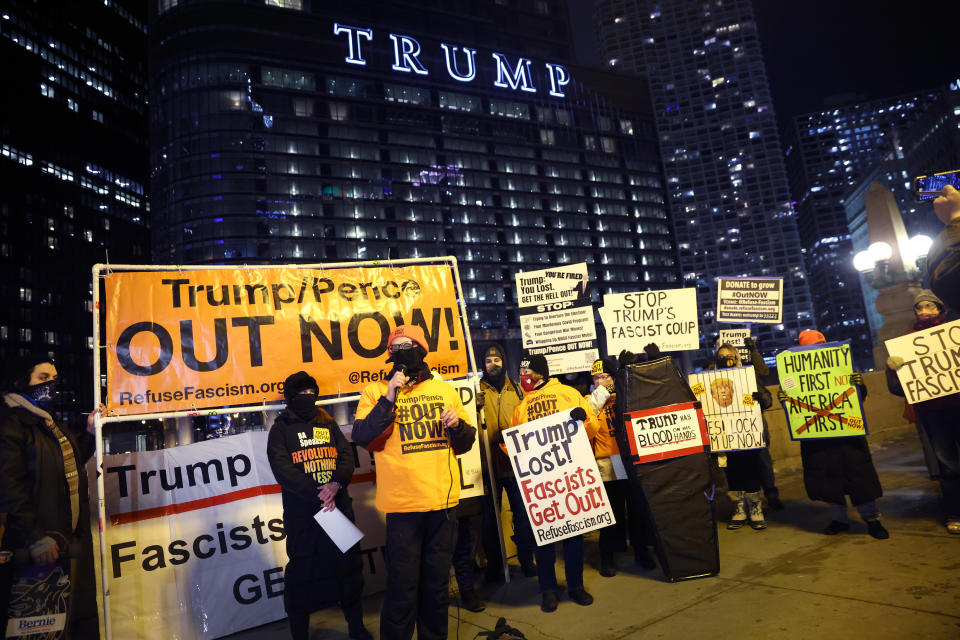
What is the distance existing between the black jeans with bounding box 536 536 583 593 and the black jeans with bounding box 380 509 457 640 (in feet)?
3.97

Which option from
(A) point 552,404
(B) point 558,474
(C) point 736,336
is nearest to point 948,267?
(A) point 552,404

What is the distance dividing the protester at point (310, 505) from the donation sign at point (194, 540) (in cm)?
111

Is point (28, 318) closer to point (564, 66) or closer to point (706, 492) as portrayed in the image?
point (564, 66)

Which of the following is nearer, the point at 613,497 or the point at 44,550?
the point at 44,550

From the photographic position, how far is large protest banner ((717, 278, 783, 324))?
8977 mm

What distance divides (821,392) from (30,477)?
764 cm

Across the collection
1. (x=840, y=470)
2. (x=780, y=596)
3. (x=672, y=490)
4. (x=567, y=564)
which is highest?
(x=672, y=490)

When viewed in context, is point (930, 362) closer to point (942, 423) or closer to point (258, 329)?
point (942, 423)

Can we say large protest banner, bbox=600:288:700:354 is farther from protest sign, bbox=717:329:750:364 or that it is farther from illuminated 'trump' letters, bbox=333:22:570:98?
illuminated 'trump' letters, bbox=333:22:570:98

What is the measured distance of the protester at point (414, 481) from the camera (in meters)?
3.94

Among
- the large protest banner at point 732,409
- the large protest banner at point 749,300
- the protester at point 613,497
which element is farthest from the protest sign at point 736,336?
the protester at point 613,497

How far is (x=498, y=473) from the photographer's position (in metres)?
6.11

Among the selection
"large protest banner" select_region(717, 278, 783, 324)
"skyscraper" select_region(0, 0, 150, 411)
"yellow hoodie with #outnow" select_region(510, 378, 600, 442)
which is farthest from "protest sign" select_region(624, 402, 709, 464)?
"skyscraper" select_region(0, 0, 150, 411)

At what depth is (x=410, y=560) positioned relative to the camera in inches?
156
